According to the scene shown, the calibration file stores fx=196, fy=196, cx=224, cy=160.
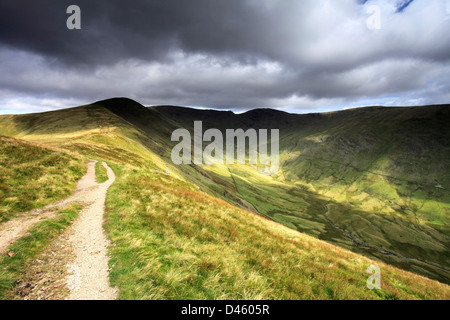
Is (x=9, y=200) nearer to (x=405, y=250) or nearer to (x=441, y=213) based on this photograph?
(x=405, y=250)

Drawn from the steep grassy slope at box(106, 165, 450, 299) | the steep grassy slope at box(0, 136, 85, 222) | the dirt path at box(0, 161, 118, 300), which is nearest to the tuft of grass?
the dirt path at box(0, 161, 118, 300)

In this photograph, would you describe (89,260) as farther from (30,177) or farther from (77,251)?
(30,177)

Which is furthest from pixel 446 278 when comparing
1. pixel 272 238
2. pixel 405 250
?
pixel 272 238

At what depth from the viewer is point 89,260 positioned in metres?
8.66

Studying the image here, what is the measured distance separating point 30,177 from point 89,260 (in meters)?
16.5

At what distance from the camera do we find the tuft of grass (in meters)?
6.71

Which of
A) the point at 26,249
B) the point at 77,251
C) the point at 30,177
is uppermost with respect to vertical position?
the point at 30,177

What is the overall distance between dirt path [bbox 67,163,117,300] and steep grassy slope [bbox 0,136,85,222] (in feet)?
13.7

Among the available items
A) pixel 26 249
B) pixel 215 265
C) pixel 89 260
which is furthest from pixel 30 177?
pixel 215 265

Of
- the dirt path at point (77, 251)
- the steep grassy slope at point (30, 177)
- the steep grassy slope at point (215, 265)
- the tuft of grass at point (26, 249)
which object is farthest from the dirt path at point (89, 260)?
the steep grassy slope at point (30, 177)

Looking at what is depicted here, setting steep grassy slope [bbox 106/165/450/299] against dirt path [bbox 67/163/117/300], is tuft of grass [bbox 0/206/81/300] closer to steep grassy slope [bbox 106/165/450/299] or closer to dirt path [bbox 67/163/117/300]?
dirt path [bbox 67/163/117/300]
